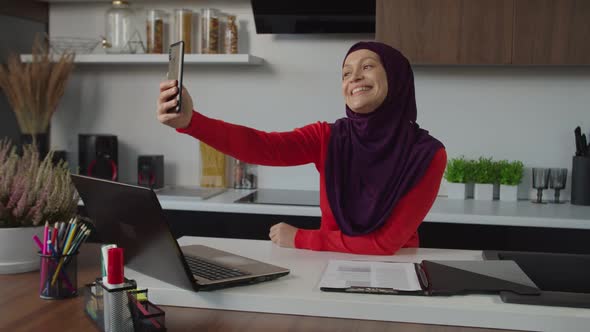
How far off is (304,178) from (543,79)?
1249mm

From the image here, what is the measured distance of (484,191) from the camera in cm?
314

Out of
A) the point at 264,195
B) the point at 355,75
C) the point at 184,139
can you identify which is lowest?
the point at 264,195

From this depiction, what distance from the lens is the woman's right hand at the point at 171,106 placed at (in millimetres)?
1450

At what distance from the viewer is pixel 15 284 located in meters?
1.45

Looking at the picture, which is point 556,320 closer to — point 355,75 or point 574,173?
point 355,75

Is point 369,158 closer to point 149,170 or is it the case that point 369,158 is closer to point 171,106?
point 171,106

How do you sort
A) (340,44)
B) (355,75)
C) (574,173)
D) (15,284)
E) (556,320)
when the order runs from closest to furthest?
(556,320) → (15,284) → (355,75) → (574,173) → (340,44)

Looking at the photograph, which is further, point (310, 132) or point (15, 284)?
point (310, 132)

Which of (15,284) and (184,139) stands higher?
(184,139)

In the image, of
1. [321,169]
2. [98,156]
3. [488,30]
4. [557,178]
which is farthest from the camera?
[98,156]

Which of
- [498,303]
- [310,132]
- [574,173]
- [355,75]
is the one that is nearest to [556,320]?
[498,303]

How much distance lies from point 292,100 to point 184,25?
65cm

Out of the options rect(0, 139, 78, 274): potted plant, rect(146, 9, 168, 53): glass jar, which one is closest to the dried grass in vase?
rect(146, 9, 168, 53): glass jar

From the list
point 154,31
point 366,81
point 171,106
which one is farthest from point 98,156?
point 171,106
